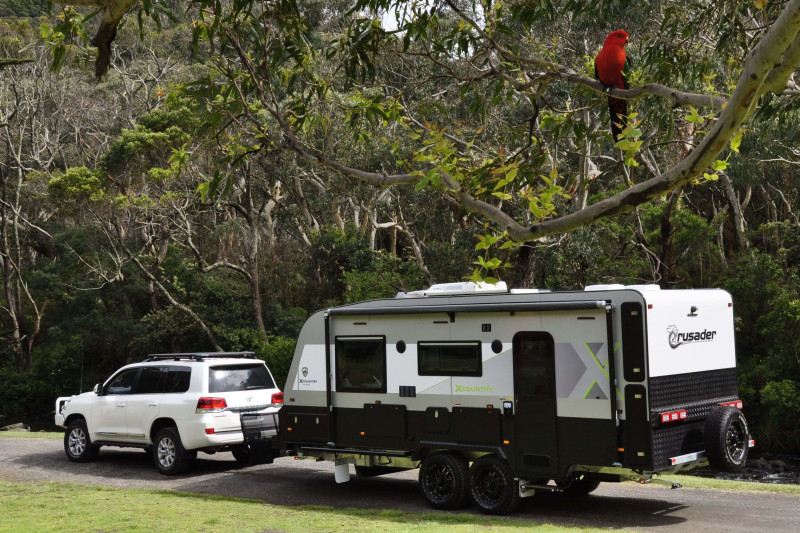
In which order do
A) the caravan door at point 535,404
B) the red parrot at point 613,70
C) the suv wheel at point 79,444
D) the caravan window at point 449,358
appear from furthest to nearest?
1. the suv wheel at point 79,444
2. the caravan window at point 449,358
3. the caravan door at point 535,404
4. the red parrot at point 613,70

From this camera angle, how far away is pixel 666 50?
10773mm

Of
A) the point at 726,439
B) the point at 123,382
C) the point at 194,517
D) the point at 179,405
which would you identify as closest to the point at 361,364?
the point at 194,517

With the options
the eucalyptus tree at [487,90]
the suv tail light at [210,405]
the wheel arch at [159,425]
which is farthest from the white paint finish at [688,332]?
the wheel arch at [159,425]

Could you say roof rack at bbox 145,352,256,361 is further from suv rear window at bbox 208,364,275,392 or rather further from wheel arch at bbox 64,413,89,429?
wheel arch at bbox 64,413,89,429

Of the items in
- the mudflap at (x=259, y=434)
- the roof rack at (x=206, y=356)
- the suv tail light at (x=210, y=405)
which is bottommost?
the mudflap at (x=259, y=434)

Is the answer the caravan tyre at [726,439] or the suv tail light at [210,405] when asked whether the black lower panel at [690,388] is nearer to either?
the caravan tyre at [726,439]

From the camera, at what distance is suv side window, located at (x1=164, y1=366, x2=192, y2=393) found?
46.2ft

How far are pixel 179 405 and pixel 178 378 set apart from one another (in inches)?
19.7

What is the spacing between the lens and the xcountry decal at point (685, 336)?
10.0m

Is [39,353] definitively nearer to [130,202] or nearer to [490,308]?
[130,202]

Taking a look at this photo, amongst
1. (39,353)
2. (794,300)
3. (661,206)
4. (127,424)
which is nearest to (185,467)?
(127,424)

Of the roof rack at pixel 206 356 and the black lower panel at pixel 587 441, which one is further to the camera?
the roof rack at pixel 206 356

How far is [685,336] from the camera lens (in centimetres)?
1027

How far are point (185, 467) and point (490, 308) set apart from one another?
587 cm
